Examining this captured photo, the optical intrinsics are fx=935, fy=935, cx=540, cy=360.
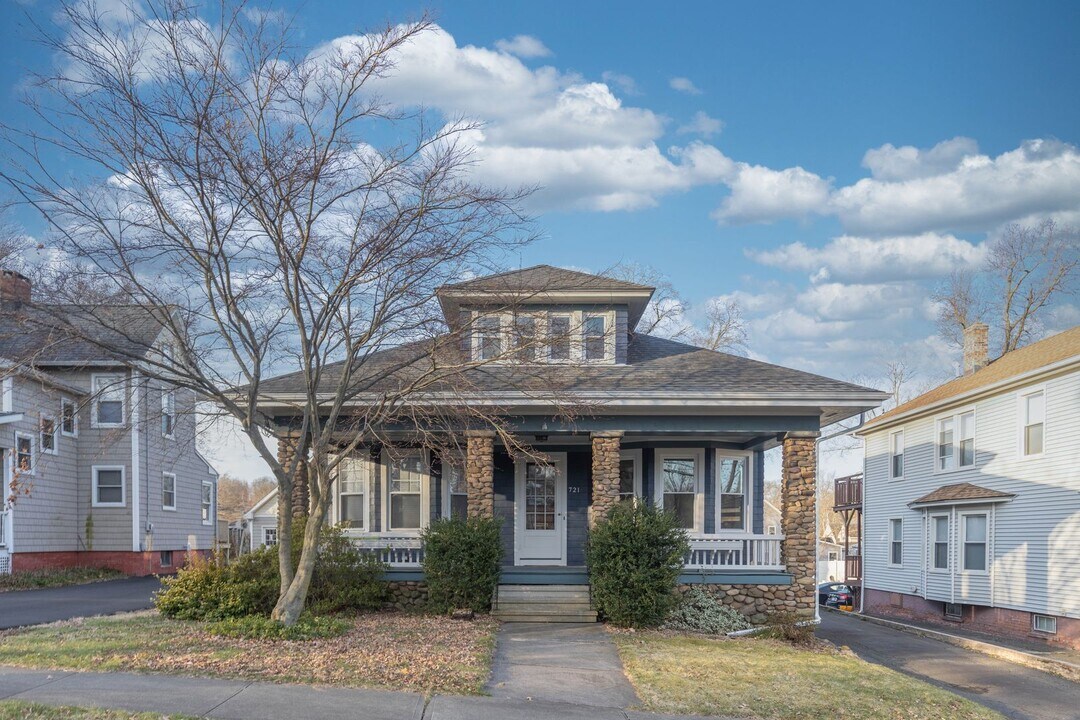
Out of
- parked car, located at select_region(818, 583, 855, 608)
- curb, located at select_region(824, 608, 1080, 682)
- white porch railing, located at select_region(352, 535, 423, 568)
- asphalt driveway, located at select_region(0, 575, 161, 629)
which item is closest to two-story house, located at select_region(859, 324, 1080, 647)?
curb, located at select_region(824, 608, 1080, 682)

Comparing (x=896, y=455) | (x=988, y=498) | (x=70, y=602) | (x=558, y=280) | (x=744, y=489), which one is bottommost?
(x=70, y=602)

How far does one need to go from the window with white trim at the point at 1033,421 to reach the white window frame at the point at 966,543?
2321 mm

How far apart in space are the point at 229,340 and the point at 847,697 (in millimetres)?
8941

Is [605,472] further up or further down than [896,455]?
further up

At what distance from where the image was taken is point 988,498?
70.8 ft

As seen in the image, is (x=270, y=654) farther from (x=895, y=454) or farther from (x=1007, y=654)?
(x=895, y=454)

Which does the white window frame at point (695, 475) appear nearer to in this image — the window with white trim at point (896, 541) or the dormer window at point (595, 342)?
the dormer window at point (595, 342)

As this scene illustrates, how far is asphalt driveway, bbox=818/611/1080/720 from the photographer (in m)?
12.6

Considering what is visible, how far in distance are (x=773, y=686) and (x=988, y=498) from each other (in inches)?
518

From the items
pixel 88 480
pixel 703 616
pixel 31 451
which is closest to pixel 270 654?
pixel 703 616

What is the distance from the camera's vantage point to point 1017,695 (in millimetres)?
13445

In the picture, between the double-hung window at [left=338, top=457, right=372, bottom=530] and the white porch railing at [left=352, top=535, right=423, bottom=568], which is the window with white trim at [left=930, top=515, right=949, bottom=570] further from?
the double-hung window at [left=338, top=457, right=372, bottom=530]

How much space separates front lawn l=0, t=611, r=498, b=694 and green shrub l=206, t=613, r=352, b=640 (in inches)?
5.8

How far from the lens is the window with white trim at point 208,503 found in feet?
111
